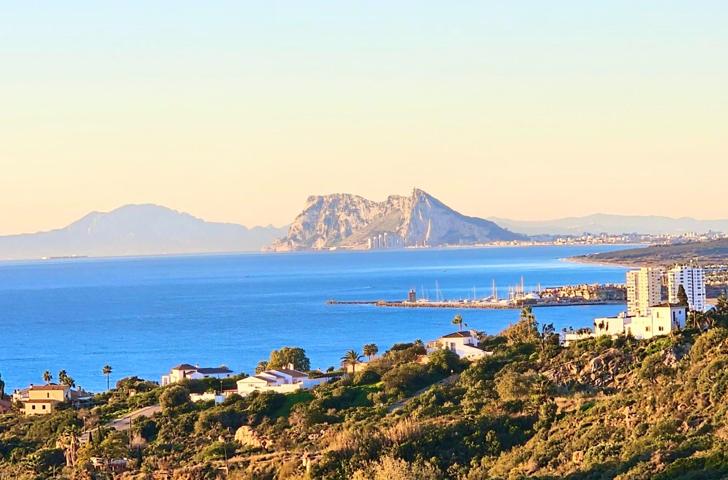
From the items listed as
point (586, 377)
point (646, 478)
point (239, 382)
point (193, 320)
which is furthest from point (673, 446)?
point (193, 320)

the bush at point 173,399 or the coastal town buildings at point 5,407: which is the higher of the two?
the bush at point 173,399

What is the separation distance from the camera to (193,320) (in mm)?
133250

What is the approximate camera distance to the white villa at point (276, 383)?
48438mm

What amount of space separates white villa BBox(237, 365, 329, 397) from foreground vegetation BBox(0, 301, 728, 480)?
5.60 ft

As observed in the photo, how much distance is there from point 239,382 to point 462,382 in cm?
1027

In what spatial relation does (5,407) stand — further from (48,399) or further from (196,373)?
(196,373)

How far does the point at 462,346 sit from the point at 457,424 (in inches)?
633

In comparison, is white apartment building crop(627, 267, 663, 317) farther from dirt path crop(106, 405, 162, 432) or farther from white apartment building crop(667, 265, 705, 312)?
dirt path crop(106, 405, 162, 432)

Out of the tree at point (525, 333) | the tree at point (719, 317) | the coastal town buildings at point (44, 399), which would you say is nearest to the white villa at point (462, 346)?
the tree at point (525, 333)

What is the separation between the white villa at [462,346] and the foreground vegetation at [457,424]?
156cm

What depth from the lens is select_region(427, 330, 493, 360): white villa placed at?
51428 millimetres

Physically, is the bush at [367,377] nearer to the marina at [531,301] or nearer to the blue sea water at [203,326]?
the blue sea water at [203,326]

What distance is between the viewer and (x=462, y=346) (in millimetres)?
53062

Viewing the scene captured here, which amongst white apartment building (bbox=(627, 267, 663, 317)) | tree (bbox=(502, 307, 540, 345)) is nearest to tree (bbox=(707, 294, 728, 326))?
tree (bbox=(502, 307, 540, 345))
